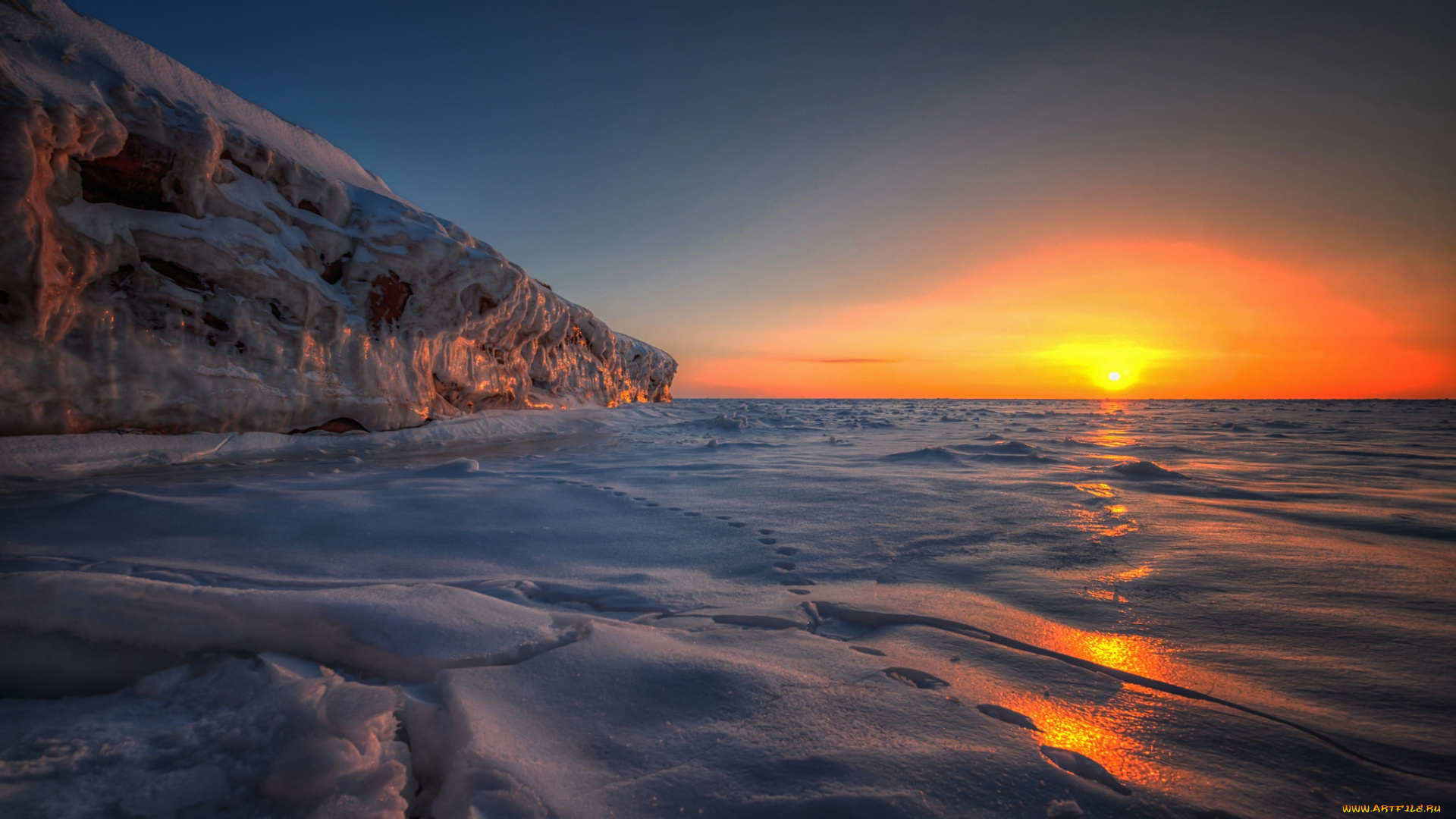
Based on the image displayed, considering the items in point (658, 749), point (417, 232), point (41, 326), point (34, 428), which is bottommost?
point (658, 749)

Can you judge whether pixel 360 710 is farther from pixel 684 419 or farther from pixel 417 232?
pixel 684 419

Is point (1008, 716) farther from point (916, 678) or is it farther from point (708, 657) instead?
point (708, 657)

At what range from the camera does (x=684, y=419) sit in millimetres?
11398

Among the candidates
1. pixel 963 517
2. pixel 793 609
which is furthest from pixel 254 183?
pixel 963 517

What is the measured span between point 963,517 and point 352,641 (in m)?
2.61

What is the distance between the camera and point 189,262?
407 centimetres

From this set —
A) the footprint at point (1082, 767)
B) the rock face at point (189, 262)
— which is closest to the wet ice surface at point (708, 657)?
the footprint at point (1082, 767)

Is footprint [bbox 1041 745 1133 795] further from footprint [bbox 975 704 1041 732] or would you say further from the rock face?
the rock face

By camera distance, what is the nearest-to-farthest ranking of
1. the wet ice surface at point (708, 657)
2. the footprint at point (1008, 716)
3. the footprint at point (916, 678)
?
the wet ice surface at point (708, 657) < the footprint at point (1008, 716) < the footprint at point (916, 678)

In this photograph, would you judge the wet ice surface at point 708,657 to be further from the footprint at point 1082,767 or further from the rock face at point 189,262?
the rock face at point 189,262

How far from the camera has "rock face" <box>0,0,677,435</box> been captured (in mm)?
3285

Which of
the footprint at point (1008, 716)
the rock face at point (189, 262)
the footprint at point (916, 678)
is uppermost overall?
the rock face at point (189, 262)

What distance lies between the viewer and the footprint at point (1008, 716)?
103cm

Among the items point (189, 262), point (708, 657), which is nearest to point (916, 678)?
point (708, 657)
